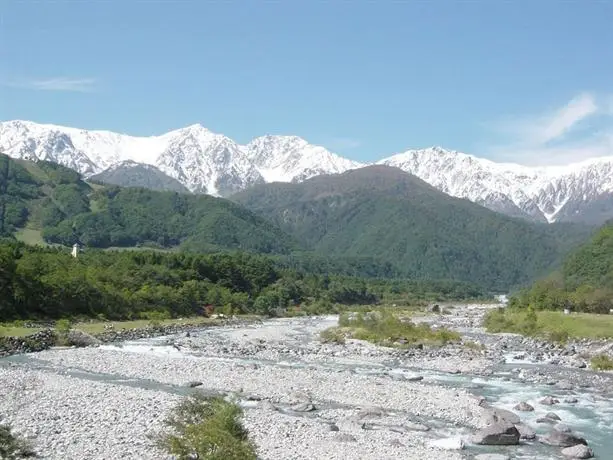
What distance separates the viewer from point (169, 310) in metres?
104

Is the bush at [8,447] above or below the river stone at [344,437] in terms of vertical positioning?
above

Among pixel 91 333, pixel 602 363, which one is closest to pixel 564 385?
pixel 602 363

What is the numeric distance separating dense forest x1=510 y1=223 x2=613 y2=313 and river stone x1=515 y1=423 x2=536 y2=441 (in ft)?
266

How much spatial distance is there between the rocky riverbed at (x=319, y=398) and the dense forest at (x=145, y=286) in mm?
18184

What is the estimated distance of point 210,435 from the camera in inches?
833

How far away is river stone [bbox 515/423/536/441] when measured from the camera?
3157cm

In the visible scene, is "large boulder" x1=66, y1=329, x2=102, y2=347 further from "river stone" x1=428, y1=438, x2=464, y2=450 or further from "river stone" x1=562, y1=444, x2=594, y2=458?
"river stone" x1=562, y1=444, x2=594, y2=458

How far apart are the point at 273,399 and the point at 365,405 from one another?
5.37 metres

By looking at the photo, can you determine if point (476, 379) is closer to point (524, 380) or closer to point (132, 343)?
point (524, 380)

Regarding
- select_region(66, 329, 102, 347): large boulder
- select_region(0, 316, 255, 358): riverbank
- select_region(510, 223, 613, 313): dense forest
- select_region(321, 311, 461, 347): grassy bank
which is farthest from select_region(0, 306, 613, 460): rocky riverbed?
select_region(510, 223, 613, 313): dense forest

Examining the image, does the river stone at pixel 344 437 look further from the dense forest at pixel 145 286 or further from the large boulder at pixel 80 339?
the dense forest at pixel 145 286

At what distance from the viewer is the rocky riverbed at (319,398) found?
92.8 feet

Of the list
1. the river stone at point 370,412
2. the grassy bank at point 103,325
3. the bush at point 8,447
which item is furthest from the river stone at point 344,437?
the grassy bank at point 103,325

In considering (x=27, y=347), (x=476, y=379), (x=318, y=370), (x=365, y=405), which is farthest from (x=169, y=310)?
(x=365, y=405)
